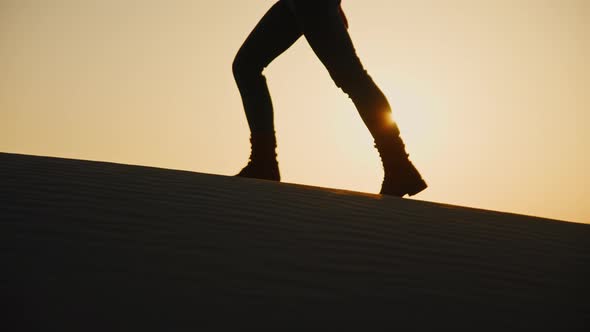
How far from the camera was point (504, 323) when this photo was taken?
2.04 ft

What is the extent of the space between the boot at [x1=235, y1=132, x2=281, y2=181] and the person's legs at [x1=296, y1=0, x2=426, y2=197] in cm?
40

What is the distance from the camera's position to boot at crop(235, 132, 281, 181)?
7.37 feet

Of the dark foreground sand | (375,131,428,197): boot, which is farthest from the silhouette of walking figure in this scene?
the dark foreground sand

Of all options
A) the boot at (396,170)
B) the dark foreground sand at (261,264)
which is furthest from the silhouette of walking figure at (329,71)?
the dark foreground sand at (261,264)

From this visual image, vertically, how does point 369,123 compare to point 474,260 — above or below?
above

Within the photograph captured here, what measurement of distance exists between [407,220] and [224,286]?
62cm

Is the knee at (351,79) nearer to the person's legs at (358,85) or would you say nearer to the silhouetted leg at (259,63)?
the person's legs at (358,85)

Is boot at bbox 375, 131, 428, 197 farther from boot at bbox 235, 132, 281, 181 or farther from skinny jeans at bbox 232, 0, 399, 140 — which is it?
boot at bbox 235, 132, 281, 181

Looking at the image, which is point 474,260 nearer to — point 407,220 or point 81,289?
point 407,220

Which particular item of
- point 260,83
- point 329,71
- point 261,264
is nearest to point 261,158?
point 260,83

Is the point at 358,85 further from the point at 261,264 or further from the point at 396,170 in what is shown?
the point at 261,264

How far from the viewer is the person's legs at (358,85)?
1910 millimetres

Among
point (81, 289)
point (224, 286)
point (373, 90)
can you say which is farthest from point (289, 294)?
point (373, 90)

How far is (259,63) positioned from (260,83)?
0.22 ft
